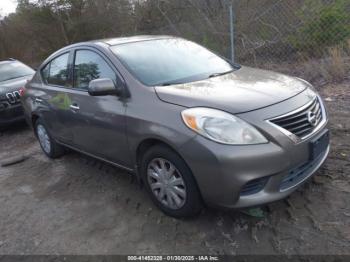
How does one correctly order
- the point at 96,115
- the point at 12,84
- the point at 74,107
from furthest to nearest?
the point at 12,84 < the point at 74,107 < the point at 96,115

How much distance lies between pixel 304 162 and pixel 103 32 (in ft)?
38.2

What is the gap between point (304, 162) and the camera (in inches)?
111

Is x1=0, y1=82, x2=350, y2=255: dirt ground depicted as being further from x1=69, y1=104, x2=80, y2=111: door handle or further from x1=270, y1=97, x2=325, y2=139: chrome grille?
x1=69, y1=104, x2=80, y2=111: door handle

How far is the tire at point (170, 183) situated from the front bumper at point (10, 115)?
481 centimetres

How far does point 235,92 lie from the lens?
9.80 ft

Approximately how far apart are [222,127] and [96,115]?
5.03 feet

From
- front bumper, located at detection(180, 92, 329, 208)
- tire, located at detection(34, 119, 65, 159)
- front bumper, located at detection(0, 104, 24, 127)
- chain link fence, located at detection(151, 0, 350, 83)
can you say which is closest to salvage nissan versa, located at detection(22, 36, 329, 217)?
front bumper, located at detection(180, 92, 329, 208)

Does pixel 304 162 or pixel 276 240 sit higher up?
pixel 304 162

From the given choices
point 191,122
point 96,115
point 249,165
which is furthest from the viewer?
point 96,115

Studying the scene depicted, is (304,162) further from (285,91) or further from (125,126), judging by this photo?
(125,126)

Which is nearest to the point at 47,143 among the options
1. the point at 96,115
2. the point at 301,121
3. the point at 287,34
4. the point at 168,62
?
the point at 96,115

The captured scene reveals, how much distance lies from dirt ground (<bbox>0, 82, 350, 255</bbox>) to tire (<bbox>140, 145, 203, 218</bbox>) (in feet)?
0.53

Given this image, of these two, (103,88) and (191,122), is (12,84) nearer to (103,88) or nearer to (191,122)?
(103,88)

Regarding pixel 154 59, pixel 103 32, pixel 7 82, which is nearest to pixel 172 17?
pixel 103 32
